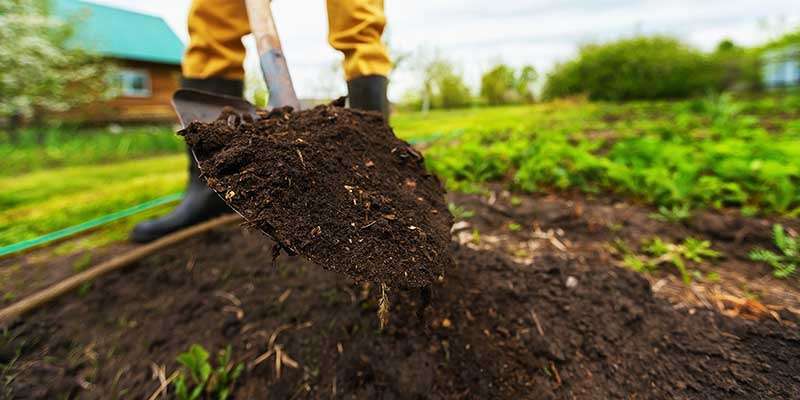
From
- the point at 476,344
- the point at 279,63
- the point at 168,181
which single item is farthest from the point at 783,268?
the point at 168,181

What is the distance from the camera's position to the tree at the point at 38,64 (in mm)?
7172

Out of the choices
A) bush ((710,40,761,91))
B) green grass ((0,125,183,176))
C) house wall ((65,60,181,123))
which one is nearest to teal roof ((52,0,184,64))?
house wall ((65,60,181,123))

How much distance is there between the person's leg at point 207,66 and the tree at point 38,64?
8.19 meters

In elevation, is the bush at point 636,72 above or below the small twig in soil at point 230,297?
above

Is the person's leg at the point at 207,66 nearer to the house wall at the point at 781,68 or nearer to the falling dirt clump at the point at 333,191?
the falling dirt clump at the point at 333,191

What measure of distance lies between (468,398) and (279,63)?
3.87 feet

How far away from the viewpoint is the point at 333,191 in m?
0.90

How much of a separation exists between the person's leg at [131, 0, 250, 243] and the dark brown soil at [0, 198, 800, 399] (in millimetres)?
428

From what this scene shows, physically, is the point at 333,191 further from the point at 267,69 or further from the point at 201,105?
the point at 201,105

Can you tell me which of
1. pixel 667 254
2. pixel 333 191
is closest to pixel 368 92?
pixel 333 191

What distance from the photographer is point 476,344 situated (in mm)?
1102

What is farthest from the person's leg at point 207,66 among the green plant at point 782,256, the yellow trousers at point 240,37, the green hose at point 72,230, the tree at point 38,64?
the tree at point 38,64

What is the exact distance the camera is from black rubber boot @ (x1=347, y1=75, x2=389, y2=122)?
1.58 metres

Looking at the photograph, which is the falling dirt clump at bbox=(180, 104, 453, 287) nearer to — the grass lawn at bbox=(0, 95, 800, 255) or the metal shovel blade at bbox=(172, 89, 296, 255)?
the metal shovel blade at bbox=(172, 89, 296, 255)
